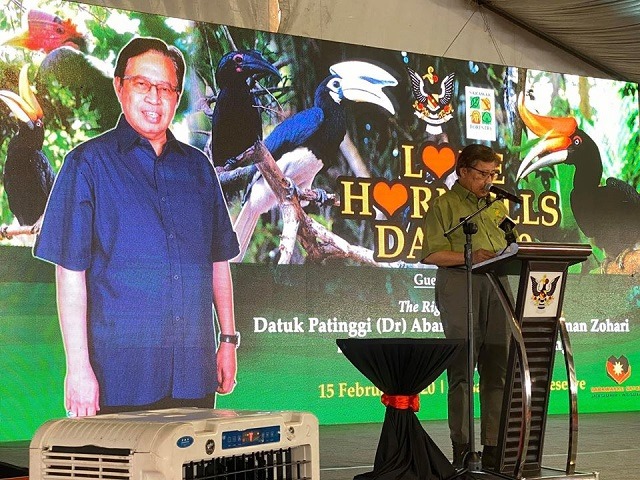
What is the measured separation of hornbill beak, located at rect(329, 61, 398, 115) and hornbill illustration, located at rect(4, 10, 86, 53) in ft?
5.59

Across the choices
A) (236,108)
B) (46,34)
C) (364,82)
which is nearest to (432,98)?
(364,82)

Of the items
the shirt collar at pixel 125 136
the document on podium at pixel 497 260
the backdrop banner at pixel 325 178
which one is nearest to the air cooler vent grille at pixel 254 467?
the document on podium at pixel 497 260

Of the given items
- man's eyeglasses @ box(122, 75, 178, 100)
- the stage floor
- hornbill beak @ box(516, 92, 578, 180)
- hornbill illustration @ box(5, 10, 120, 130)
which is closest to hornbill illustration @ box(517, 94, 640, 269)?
hornbill beak @ box(516, 92, 578, 180)

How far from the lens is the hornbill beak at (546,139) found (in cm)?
731

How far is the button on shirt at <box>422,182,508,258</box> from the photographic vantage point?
3775 millimetres

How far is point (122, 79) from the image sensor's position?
596 centimetres

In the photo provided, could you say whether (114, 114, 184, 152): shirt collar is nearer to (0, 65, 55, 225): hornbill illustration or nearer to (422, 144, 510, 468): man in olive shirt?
(0, 65, 55, 225): hornbill illustration

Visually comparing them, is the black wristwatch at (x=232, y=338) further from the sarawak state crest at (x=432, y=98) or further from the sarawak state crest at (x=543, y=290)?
the sarawak state crest at (x=543, y=290)

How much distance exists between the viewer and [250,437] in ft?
5.75

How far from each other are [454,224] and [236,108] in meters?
2.82

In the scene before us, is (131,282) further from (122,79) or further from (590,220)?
(590,220)

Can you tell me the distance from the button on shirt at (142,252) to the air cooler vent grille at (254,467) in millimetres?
4032

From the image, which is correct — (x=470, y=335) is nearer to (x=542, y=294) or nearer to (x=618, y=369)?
(x=542, y=294)

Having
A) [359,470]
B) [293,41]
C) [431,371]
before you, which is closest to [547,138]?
[293,41]
